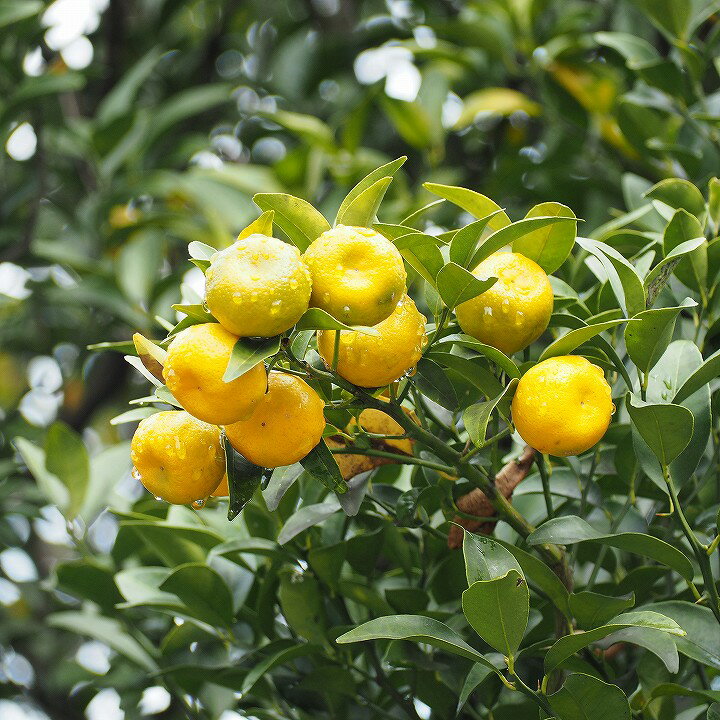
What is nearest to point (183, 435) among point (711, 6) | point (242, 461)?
point (242, 461)

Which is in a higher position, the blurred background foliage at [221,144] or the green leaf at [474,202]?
the green leaf at [474,202]

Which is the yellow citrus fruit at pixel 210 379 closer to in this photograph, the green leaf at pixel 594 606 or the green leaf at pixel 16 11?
the green leaf at pixel 594 606

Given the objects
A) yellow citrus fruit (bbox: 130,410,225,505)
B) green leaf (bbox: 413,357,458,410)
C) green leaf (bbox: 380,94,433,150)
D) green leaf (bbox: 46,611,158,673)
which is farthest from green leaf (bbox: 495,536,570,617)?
green leaf (bbox: 380,94,433,150)

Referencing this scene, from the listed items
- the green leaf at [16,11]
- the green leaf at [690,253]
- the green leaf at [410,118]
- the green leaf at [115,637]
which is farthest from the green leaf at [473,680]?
the green leaf at [16,11]

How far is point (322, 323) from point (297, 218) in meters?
0.11

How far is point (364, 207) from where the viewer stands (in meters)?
0.64

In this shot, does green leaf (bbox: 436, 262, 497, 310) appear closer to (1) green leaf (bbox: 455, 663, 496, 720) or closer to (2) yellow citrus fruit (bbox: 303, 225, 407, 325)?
(2) yellow citrus fruit (bbox: 303, 225, 407, 325)

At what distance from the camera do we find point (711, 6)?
1.26 m

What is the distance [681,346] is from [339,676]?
0.40 metres

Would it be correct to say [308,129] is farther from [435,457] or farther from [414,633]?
[414,633]

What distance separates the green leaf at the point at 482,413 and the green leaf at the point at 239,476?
0.14 meters

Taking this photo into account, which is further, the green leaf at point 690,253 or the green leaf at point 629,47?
the green leaf at point 629,47

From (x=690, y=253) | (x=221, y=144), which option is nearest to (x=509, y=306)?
(x=690, y=253)

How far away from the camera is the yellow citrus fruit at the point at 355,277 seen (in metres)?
0.58
